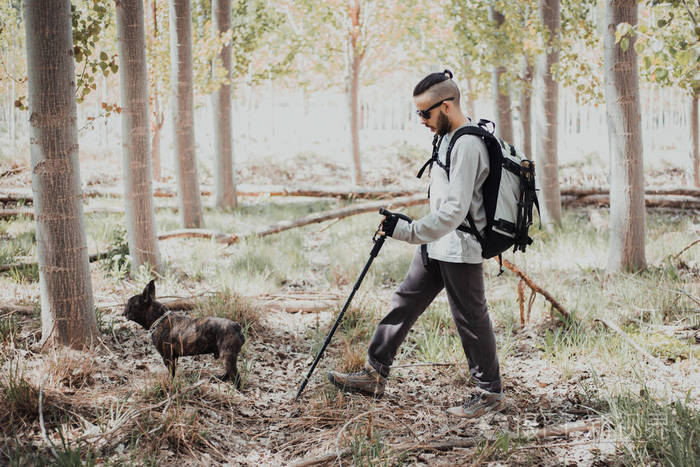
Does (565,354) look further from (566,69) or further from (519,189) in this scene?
(566,69)

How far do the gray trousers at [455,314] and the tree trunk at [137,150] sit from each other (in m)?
3.73

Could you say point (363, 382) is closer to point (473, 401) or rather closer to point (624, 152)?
point (473, 401)

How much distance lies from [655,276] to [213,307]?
15.2ft

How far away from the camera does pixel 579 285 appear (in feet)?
21.4

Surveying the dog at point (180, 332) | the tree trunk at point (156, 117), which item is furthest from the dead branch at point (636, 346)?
the tree trunk at point (156, 117)

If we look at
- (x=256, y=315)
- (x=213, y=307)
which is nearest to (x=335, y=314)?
(x=256, y=315)

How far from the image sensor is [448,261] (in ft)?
12.2

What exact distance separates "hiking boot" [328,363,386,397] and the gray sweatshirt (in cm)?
103

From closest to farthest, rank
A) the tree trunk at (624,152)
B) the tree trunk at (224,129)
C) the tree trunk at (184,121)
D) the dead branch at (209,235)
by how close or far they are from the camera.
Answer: the tree trunk at (624,152), the dead branch at (209,235), the tree trunk at (184,121), the tree trunk at (224,129)

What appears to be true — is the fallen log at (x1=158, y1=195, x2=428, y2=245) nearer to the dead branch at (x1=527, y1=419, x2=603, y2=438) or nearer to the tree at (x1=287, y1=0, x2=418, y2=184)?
the dead branch at (x1=527, y1=419, x2=603, y2=438)

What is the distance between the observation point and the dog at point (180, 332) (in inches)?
162

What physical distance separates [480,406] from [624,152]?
13.2 ft

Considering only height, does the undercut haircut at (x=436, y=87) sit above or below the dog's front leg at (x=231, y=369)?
above

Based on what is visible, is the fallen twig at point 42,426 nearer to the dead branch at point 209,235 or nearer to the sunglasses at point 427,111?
the sunglasses at point 427,111
